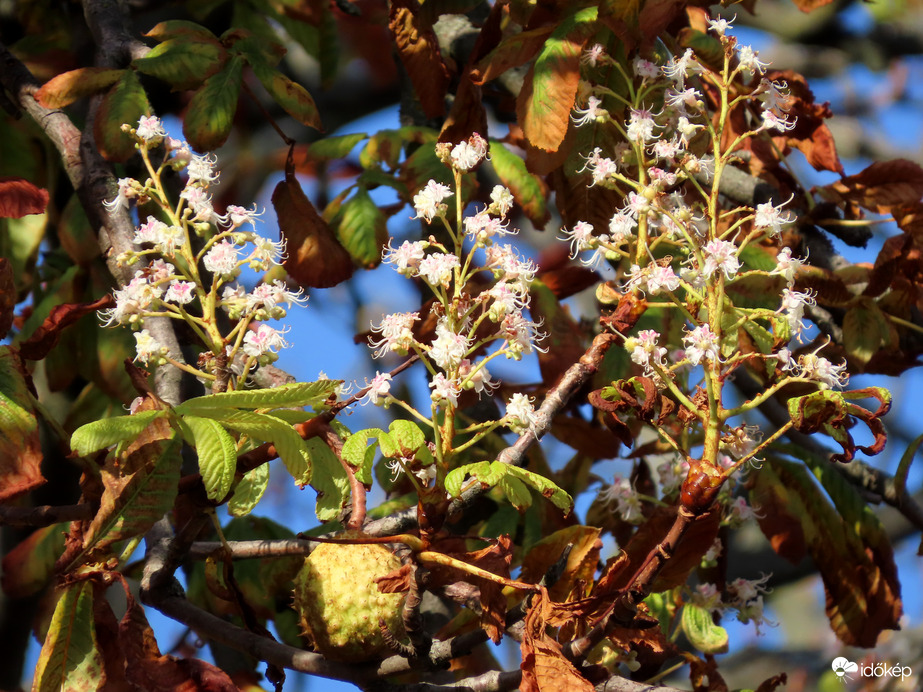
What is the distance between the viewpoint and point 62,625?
1.00m

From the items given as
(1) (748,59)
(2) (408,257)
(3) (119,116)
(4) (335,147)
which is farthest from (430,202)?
(4) (335,147)

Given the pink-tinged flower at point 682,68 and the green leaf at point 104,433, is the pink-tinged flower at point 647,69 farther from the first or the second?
the green leaf at point 104,433

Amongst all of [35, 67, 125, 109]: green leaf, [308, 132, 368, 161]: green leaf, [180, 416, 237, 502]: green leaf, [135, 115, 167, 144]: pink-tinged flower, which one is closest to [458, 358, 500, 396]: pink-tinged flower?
[180, 416, 237, 502]: green leaf

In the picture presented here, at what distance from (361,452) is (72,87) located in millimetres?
704

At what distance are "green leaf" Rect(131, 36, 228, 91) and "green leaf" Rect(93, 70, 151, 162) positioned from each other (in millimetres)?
33

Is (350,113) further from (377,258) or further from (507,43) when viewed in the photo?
(507,43)

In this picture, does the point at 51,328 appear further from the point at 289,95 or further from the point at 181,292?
the point at 289,95

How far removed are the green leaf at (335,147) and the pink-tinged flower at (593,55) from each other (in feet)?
1.72

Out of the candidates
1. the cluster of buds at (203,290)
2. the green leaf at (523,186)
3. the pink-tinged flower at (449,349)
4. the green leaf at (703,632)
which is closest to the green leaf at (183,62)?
the cluster of buds at (203,290)

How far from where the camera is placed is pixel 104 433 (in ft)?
2.80

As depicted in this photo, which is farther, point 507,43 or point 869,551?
point 869,551

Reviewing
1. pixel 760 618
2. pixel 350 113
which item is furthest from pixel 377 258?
pixel 350 113

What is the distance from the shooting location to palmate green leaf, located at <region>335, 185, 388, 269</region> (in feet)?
5.02

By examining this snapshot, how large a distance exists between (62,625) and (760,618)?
971mm
